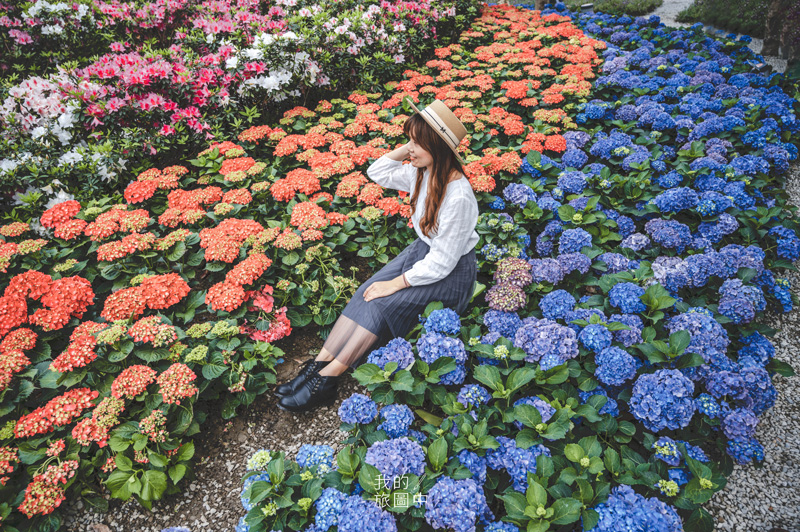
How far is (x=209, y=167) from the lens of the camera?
3674 millimetres

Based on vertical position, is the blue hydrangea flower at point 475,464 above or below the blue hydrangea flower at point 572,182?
below

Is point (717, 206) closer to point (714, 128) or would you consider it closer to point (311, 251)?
point (714, 128)

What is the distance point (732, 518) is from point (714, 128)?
11.8 feet

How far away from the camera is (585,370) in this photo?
2.20 metres

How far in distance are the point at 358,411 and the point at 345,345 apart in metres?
0.65

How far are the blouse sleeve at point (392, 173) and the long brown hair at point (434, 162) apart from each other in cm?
41

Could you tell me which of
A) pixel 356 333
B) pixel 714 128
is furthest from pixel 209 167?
pixel 714 128

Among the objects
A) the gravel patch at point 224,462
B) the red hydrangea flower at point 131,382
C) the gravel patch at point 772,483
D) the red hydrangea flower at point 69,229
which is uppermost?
the red hydrangea flower at point 69,229

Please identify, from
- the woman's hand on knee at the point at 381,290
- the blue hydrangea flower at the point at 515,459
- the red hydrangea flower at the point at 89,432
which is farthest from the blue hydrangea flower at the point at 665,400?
the red hydrangea flower at the point at 89,432

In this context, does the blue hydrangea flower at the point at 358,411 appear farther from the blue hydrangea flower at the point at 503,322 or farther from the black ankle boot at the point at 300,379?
the blue hydrangea flower at the point at 503,322

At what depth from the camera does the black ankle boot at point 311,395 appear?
2484 millimetres

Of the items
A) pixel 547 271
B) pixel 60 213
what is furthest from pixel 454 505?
pixel 60 213

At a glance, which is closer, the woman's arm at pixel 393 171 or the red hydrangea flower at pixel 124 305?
the red hydrangea flower at pixel 124 305

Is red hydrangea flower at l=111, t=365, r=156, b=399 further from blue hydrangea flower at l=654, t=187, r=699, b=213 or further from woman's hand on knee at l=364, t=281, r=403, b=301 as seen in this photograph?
blue hydrangea flower at l=654, t=187, r=699, b=213
